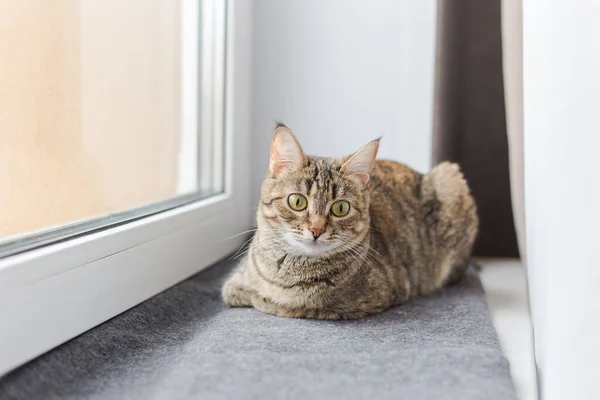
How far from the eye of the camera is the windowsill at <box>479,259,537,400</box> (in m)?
1.01

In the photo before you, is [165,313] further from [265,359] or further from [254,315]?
[265,359]

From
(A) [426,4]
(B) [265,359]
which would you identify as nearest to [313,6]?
(A) [426,4]

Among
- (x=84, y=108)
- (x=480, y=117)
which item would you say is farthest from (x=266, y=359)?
(x=480, y=117)

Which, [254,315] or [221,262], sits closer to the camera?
[254,315]

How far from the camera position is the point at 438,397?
0.82m

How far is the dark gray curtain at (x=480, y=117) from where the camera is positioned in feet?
6.15

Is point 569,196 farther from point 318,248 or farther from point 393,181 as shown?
point 393,181

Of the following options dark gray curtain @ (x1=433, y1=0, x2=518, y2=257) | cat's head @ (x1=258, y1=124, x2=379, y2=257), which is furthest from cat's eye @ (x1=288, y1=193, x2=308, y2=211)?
dark gray curtain @ (x1=433, y1=0, x2=518, y2=257)

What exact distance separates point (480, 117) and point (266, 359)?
1241 mm

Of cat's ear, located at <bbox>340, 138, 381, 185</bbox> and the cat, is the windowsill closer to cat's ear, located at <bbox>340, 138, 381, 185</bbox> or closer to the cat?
the cat

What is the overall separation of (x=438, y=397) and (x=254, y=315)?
50 centimetres

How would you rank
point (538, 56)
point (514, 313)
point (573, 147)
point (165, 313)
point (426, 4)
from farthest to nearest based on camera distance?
point (426, 4) < point (514, 313) < point (165, 313) < point (538, 56) < point (573, 147)

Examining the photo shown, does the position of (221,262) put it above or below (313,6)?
below

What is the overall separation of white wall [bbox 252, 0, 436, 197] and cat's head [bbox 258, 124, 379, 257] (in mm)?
453
